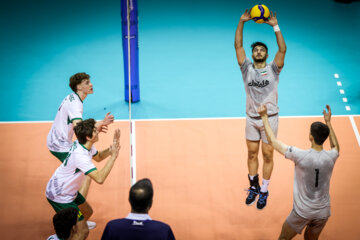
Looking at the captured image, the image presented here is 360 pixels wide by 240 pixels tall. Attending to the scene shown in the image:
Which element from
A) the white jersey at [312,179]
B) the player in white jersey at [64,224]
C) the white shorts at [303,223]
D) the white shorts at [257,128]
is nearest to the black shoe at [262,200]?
the white shorts at [257,128]

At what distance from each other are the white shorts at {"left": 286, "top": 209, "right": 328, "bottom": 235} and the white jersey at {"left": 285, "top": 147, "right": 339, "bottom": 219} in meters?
0.08

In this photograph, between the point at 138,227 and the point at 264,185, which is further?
the point at 264,185

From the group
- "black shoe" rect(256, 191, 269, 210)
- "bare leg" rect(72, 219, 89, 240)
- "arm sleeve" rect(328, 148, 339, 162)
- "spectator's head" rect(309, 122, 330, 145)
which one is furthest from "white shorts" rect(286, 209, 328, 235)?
"bare leg" rect(72, 219, 89, 240)

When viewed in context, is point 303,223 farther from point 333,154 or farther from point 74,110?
point 74,110

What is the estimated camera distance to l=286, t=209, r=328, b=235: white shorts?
5.71 m

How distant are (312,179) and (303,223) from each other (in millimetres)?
637

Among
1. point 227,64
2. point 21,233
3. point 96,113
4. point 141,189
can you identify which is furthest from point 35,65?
point 141,189

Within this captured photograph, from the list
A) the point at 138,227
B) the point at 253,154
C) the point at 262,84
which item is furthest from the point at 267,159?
the point at 138,227

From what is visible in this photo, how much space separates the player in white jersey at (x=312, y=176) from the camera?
213 inches

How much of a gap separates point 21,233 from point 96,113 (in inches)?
140

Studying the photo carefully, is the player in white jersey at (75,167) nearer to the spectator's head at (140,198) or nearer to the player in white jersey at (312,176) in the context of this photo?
the spectator's head at (140,198)

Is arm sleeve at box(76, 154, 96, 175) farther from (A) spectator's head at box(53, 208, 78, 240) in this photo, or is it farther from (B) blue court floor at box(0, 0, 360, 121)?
(B) blue court floor at box(0, 0, 360, 121)

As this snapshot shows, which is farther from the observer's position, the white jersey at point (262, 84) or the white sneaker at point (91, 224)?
the white sneaker at point (91, 224)

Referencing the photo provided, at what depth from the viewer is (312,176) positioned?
17.9 ft
